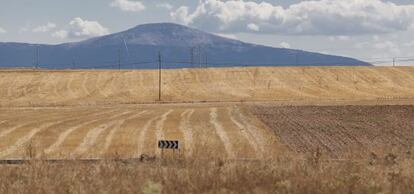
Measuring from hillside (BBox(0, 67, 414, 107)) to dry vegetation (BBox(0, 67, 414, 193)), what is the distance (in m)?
0.29

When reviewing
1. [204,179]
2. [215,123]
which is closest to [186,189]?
[204,179]

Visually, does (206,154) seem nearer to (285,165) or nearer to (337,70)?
(285,165)

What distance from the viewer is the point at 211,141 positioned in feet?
124

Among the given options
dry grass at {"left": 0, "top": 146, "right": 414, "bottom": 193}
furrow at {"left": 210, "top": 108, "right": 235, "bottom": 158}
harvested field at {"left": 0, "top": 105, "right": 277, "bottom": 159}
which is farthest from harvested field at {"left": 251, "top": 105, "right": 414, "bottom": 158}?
dry grass at {"left": 0, "top": 146, "right": 414, "bottom": 193}

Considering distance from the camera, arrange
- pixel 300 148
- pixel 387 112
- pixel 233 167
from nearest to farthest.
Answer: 1. pixel 233 167
2. pixel 300 148
3. pixel 387 112

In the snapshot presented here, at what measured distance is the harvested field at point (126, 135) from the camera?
33656 millimetres

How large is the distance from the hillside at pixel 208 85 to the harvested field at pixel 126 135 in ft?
140

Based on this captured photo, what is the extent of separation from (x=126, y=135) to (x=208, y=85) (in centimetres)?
7457

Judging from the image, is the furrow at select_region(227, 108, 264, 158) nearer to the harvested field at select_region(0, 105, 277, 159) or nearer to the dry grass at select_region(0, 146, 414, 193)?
the harvested field at select_region(0, 105, 277, 159)

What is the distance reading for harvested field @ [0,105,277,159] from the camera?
110 ft

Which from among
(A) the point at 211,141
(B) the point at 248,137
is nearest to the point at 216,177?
(A) the point at 211,141

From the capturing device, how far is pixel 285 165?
1795cm

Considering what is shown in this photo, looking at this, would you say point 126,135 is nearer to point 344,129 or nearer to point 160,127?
point 160,127

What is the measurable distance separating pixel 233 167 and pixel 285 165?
4.44ft
